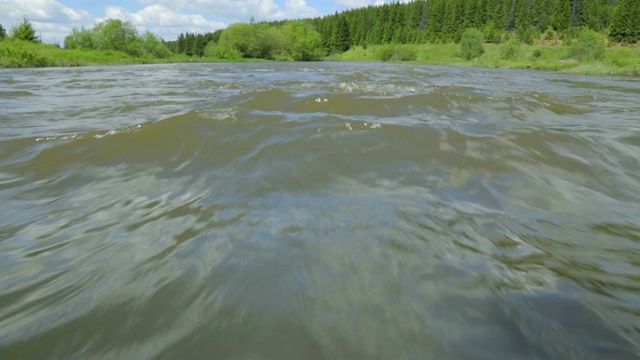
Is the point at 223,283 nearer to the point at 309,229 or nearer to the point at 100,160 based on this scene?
the point at 309,229

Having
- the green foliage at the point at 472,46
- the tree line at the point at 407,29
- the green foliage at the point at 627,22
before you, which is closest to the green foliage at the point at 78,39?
the tree line at the point at 407,29

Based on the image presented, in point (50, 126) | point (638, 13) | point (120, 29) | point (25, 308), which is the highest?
point (638, 13)

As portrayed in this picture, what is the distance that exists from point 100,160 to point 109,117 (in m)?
2.29

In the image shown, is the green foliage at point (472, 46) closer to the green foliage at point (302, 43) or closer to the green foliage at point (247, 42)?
the green foliage at point (302, 43)

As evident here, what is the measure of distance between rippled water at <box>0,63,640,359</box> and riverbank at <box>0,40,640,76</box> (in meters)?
27.5

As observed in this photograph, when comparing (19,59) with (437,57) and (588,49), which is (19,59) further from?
(437,57)

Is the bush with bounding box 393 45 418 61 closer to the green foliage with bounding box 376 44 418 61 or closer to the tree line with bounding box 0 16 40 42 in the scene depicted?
the green foliage with bounding box 376 44 418 61

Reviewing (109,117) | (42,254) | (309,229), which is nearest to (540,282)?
(309,229)

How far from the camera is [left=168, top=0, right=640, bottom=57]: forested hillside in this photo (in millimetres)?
72438

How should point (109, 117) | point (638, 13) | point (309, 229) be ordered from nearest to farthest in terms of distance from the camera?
point (309, 229), point (109, 117), point (638, 13)

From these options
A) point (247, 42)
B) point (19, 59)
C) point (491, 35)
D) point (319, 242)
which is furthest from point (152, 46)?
point (319, 242)

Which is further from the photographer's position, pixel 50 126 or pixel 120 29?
pixel 120 29

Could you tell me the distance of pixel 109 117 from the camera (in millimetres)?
5855

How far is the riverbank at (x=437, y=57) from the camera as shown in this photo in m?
27.0
